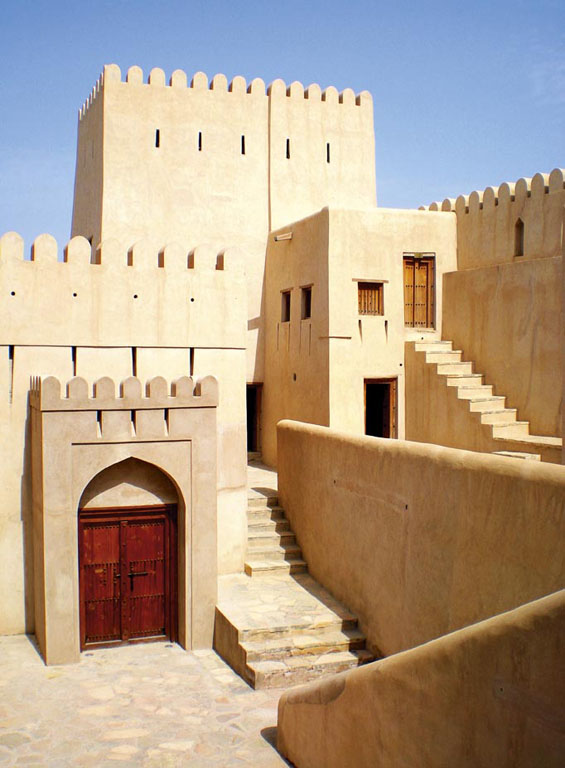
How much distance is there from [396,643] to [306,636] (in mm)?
1283

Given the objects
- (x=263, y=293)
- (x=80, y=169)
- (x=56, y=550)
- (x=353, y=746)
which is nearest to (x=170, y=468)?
(x=56, y=550)

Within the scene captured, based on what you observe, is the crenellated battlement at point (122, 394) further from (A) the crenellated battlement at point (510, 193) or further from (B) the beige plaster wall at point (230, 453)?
(A) the crenellated battlement at point (510, 193)

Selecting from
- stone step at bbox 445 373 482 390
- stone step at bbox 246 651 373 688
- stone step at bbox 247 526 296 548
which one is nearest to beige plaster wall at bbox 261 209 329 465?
stone step at bbox 445 373 482 390

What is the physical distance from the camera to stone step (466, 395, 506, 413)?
13.0 metres

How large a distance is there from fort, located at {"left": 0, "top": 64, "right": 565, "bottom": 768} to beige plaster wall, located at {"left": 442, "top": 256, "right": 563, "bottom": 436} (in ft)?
0.14

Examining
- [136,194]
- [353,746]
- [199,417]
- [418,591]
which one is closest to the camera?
[353,746]

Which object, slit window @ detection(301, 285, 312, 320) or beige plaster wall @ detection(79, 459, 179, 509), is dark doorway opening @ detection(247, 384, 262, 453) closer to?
slit window @ detection(301, 285, 312, 320)

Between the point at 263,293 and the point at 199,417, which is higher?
the point at 263,293

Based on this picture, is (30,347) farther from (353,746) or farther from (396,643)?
(353,746)

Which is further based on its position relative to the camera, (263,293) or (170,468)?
(263,293)

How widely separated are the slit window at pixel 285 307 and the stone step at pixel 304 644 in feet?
24.3

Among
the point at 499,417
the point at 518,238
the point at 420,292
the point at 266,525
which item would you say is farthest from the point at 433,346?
the point at 266,525

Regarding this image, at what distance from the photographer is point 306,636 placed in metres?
9.78

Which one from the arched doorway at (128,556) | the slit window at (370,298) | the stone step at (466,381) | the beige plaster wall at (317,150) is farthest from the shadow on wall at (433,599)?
the beige plaster wall at (317,150)
